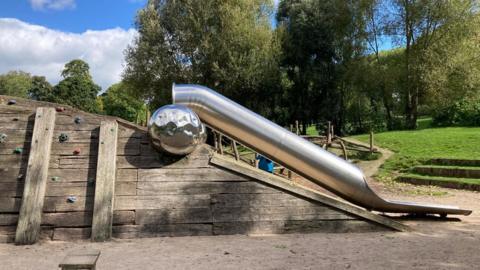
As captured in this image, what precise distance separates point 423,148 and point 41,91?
1950 inches

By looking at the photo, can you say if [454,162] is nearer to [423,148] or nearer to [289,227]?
[423,148]

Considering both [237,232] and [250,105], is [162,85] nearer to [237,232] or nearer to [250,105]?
[250,105]

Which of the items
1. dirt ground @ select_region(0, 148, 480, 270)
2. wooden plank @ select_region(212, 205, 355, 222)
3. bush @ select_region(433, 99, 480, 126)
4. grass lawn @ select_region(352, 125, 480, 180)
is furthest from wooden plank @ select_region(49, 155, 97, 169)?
bush @ select_region(433, 99, 480, 126)

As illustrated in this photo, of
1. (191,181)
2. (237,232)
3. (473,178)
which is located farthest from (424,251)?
(473,178)

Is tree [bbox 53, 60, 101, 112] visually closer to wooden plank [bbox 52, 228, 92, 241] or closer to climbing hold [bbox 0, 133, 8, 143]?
climbing hold [bbox 0, 133, 8, 143]

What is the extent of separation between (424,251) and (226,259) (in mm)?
2378

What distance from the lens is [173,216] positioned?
6.47 meters

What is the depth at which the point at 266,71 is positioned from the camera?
93.0 feet

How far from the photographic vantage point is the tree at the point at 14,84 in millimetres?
66625

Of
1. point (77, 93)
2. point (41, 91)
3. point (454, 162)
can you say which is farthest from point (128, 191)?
point (41, 91)

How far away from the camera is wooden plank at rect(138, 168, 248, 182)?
21.7ft

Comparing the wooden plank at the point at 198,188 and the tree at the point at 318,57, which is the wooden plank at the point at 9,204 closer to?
the wooden plank at the point at 198,188

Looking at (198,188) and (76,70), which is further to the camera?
(76,70)

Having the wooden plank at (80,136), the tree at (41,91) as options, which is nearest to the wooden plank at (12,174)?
the wooden plank at (80,136)
